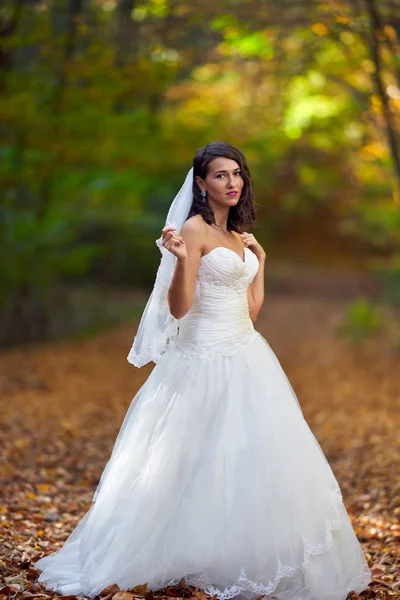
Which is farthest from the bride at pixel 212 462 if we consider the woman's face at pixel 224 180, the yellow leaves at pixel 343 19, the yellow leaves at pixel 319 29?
the yellow leaves at pixel 319 29

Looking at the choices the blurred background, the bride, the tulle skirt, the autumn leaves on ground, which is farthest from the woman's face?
the blurred background

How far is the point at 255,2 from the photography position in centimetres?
831

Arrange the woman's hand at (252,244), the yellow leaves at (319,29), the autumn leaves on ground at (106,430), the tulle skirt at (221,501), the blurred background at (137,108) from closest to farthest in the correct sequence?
the tulle skirt at (221,501) < the woman's hand at (252,244) < the autumn leaves on ground at (106,430) < the yellow leaves at (319,29) < the blurred background at (137,108)

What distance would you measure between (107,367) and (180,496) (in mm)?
8739

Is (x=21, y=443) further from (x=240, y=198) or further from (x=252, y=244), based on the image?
(x=240, y=198)

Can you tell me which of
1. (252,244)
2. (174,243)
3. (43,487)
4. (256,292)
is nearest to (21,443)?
(43,487)

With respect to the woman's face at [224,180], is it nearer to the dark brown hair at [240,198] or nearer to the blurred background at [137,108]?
the dark brown hair at [240,198]

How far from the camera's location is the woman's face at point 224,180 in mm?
3816

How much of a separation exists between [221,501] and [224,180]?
1432 millimetres

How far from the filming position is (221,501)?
3.59 meters

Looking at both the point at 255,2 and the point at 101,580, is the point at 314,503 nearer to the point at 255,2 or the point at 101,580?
the point at 101,580

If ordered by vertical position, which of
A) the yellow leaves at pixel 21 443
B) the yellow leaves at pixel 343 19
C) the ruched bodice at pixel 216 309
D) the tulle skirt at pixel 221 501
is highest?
the yellow leaves at pixel 343 19

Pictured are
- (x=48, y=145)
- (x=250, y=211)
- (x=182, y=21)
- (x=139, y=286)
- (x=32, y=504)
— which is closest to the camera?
(x=250, y=211)

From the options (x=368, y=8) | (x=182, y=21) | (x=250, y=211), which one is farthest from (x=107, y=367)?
(x=250, y=211)
